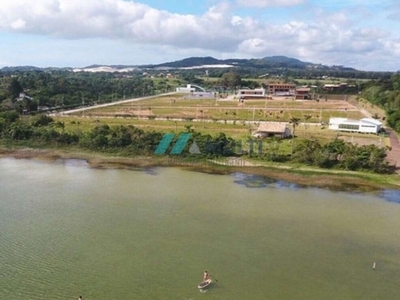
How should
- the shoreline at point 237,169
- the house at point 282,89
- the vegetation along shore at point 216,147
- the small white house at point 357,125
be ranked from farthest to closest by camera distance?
the house at point 282,89 < the small white house at point 357,125 < the vegetation along shore at point 216,147 < the shoreline at point 237,169

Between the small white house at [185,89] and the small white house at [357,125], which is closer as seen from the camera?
the small white house at [357,125]

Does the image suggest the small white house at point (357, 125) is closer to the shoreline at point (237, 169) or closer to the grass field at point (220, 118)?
the grass field at point (220, 118)

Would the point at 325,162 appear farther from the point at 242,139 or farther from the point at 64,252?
the point at 64,252

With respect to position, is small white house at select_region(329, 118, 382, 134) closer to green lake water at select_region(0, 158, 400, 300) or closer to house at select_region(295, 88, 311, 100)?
green lake water at select_region(0, 158, 400, 300)

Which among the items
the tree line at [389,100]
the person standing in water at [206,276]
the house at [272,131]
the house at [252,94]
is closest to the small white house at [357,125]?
the tree line at [389,100]

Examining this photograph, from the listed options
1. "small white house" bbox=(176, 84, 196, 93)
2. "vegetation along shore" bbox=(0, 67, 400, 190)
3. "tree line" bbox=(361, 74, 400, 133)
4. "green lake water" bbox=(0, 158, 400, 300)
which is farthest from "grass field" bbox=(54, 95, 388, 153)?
"small white house" bbox=(176, 84, 196, 93)

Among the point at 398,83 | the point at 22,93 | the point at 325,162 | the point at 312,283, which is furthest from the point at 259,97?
the point at 312,283
